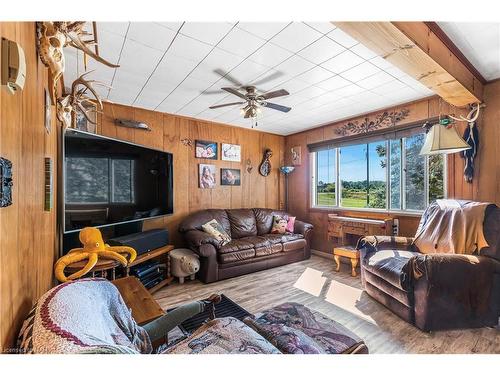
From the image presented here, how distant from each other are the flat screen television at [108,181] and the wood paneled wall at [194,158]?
52 cm

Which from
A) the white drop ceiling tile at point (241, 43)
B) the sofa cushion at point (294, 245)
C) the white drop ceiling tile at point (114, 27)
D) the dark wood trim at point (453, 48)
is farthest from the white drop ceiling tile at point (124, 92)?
the sofa cushion at point (294, 245)

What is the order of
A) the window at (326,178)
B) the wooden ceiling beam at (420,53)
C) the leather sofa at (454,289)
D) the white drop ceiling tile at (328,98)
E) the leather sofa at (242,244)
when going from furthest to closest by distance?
the window at (326,178), the leather sofa at (242,244), the white drop ceiling tile at (328,98), the leather sofa at (454,289), the wooden ceiling beam at (420,53)

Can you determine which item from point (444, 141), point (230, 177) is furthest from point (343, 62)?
point (230, 177)

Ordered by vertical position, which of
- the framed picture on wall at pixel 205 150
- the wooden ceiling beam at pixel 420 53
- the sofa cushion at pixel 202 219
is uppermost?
the wooden ceiling beam at pixel 420 53

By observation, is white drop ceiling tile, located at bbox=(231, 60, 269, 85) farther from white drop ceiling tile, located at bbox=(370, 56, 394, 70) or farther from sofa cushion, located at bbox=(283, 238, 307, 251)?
sofa cushion, located at bbox=(283, 238, 307, 251)

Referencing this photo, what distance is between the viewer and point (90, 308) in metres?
0.82

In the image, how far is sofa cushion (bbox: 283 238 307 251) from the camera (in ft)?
12.3

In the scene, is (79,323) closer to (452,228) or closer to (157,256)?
(157,256)

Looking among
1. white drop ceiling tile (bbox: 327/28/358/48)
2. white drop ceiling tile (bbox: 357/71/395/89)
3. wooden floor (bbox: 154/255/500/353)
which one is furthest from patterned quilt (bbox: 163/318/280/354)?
white drop ceiling tile (bbox: 357/71/395/89)

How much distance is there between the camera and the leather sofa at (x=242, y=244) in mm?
3096

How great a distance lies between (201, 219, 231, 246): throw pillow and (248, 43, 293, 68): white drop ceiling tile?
2.36m

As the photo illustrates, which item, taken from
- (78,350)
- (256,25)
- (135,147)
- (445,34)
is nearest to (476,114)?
(445,34)

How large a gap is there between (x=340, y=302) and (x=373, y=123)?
2731mm

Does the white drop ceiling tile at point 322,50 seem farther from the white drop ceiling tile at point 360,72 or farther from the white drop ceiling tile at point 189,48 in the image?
the white drop ceiling tile at point 189,48
